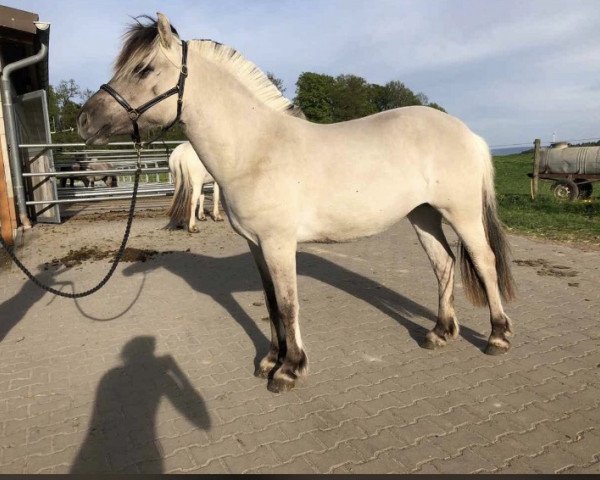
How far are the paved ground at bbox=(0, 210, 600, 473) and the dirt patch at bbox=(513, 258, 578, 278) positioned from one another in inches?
1.8

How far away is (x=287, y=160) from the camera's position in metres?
2.77

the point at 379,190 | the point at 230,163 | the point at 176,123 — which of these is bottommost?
the point at 379,190

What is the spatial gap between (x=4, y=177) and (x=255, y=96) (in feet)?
21.8

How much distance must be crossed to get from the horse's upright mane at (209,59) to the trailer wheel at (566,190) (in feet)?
42.4

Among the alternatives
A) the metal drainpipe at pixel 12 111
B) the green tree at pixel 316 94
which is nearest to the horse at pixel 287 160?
the metal drainpipe at pixel 12 111

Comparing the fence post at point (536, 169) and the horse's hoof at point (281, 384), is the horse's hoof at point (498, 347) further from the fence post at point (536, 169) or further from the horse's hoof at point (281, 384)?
the fence post at point (536, 169)

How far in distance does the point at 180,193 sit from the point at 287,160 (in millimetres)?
6050

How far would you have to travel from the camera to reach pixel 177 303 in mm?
4730

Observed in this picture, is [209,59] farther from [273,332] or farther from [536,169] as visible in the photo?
[536,169]

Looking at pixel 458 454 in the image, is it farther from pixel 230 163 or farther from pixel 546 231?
pixel 546 231

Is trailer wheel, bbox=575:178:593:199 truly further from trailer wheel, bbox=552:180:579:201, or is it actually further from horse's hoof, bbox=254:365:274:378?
horse's hoof, bbox=254:365:274:378

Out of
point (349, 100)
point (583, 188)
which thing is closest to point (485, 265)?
point (583, 188)

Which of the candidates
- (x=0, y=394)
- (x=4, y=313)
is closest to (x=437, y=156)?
(x=0, y=394)

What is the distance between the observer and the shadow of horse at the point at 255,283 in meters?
3.92
